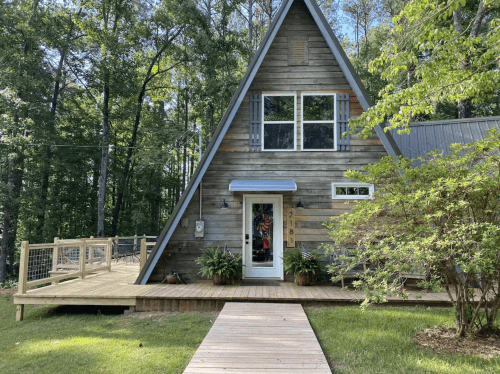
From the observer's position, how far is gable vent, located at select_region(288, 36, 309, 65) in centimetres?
778

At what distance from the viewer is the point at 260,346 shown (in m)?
3.83

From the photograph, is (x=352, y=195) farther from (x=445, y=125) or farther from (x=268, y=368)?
(x=268, y=368)

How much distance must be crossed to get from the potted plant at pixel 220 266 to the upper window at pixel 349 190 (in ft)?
8.63

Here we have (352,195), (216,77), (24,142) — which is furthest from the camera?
(216,77)

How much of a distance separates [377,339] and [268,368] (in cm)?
172

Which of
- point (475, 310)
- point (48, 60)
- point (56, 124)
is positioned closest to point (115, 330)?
point (475, 310)

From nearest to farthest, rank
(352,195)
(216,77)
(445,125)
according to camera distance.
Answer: (352,195) < (445,125) < (216,77)

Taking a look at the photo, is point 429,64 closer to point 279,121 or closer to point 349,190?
point 349,190

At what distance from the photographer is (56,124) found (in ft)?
53.3

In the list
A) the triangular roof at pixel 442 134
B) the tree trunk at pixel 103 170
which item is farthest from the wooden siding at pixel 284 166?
the tree trunk at pixel 103 170

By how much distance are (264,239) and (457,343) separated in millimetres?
4415

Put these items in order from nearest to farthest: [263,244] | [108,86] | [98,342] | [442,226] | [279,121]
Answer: [442,226], [98,342], [263,244], [279,121], [108,86]

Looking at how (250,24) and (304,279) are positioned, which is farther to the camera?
(250,24)

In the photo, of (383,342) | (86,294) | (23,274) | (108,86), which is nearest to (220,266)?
(86,294)
